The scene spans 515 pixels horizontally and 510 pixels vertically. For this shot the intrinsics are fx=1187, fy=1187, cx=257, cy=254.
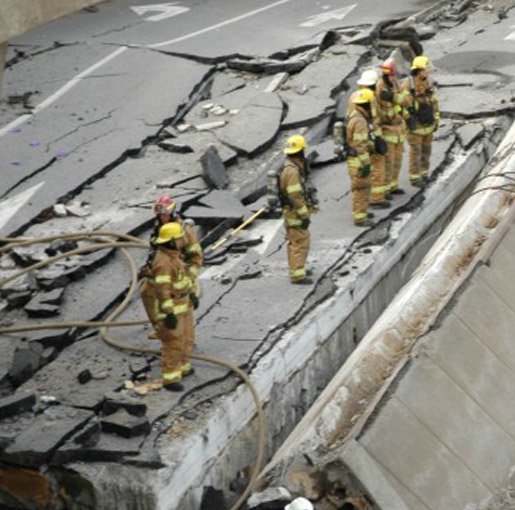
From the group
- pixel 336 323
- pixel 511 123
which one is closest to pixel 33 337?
pixel 336 323

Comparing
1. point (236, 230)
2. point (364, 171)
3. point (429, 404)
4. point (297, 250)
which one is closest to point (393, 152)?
point (364, 171)

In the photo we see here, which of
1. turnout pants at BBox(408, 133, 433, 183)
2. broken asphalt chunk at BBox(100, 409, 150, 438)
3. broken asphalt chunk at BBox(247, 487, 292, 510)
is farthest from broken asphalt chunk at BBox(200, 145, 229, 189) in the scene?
broken asphalt chunk at BBox(247, 487, 292, 510)

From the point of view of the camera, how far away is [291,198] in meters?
12.9

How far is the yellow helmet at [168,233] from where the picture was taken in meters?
11.1

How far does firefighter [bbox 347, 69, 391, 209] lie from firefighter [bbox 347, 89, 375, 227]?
94 millimetres

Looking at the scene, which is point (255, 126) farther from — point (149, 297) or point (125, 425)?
point (125, 425)

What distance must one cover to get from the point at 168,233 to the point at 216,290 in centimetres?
258

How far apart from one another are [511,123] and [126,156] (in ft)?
19.6

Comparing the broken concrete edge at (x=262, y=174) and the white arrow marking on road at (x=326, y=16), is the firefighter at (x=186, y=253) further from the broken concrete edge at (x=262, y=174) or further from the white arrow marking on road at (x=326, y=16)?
the white arrow marking on road at (x=326, y=16)

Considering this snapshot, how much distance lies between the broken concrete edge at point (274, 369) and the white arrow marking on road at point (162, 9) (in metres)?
10.9

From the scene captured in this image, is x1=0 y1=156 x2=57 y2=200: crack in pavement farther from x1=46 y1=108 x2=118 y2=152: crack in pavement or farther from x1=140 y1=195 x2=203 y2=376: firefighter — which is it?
x1=140 y1=195 x2=203 y2=376: firefighter

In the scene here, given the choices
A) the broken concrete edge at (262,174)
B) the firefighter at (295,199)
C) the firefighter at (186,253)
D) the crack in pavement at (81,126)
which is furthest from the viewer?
the crack in pavement at (81,126)

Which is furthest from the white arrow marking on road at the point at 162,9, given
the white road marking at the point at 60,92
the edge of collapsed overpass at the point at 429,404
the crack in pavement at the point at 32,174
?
the edge of collapsed overpass at the point at 429,404

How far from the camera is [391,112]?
15.1 metres
